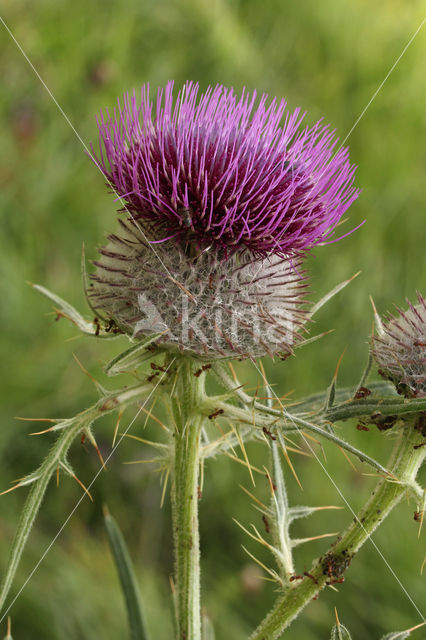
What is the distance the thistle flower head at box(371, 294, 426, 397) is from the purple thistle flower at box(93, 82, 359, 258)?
1.19ft

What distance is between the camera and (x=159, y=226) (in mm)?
1714

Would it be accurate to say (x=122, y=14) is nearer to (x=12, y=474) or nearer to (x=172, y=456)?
(x=12, y=474)

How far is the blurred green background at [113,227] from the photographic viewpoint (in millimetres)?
3691

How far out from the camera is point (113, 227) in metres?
4.50

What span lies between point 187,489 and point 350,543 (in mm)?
498

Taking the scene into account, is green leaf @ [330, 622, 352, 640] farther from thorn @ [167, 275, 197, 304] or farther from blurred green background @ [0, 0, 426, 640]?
blurred green background @ [0, 0, 426, 640]

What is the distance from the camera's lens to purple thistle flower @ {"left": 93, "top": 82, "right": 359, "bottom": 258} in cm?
165

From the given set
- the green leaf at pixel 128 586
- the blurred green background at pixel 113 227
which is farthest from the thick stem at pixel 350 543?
the blurred green background at pixel 113 227

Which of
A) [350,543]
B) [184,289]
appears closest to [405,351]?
[350,543]

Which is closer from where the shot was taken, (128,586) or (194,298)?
(194,298)

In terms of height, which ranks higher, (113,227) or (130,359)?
(113,227)

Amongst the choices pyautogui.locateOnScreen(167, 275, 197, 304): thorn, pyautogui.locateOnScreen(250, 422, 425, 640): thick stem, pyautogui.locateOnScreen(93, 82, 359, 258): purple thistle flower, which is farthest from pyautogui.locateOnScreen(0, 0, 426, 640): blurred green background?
pyautogui.locateOnScreen(93, 82, 359, 258): purple thistle flower

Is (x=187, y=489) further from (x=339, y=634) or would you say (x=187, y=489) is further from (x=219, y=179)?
(x=219, y=179)

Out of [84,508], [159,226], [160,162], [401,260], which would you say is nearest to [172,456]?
[159,226]
